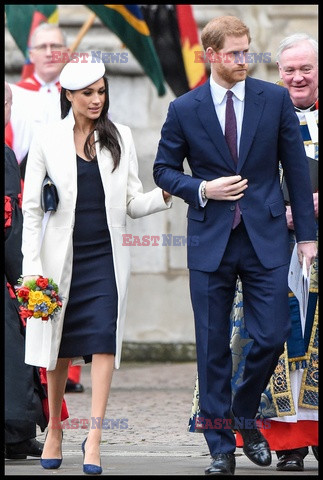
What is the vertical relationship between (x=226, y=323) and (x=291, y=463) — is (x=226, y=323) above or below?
above

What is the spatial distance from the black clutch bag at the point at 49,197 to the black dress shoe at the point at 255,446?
1373 mm

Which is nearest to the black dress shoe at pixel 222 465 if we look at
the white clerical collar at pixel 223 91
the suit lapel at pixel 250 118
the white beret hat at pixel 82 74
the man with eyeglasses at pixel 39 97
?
the suit lapel at pixel 250 118

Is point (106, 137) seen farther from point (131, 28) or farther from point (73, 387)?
point (131, 28)

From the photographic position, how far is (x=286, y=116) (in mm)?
7410

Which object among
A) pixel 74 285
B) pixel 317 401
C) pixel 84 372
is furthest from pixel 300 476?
pixel 84 372

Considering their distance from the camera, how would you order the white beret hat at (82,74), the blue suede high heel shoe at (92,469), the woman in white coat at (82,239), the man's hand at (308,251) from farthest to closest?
1. the white beret hat at (82,74)
2. the woman in white coat at (82,239)
3. the man's hand at (308,251)
4. the blue suede high heel shoe at (92,469)

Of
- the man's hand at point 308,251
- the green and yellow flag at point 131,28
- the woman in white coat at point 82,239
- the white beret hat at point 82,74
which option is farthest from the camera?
the green and yellow flag at point 131,28

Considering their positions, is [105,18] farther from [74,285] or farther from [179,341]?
[74,285]

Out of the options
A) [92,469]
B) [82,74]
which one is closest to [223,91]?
[82,74]

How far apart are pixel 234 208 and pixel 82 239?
2.66 feet

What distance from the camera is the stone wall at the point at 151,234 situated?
1389 centimetres

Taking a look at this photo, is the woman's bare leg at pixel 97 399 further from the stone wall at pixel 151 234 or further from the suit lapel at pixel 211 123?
the stone wall at pixel 151 234

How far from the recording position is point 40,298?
7367mm

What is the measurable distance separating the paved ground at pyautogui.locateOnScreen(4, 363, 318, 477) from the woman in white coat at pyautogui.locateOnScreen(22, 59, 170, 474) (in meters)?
0.42
